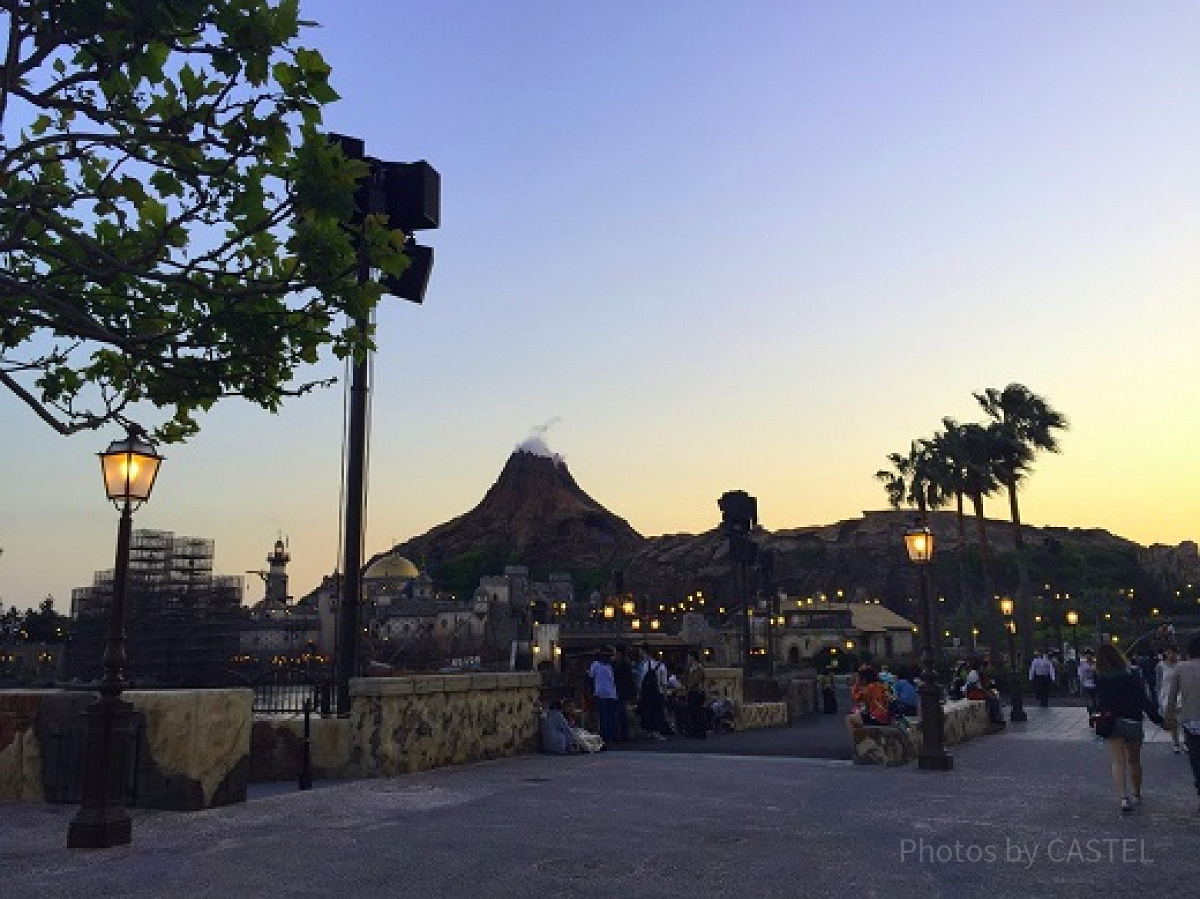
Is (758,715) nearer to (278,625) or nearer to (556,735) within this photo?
(556,735)

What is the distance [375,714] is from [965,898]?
7.96 metres

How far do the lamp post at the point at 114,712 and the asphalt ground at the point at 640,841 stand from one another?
0.20 metres

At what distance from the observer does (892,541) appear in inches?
6718

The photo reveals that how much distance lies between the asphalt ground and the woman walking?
394 mm

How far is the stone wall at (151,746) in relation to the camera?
30.1 feet

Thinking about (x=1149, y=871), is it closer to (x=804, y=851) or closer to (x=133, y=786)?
(x=804, y=851)

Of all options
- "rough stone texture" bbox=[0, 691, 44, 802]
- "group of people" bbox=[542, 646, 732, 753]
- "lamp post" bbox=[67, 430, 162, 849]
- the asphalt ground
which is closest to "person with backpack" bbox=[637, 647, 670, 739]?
"group of people" bbox=[542, 646, 732, 753]

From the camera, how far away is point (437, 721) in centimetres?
1263

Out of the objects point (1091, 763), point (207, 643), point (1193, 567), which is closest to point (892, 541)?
point (1193, 567)

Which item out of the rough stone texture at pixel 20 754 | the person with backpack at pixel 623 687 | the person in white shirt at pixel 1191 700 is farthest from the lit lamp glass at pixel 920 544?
the rough stone texture at pixel 20 754

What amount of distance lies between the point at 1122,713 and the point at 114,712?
9.43 metres

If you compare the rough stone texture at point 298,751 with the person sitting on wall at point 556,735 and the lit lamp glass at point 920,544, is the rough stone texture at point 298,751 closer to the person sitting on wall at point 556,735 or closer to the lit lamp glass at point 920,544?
the person sitting on wall at point 556,735

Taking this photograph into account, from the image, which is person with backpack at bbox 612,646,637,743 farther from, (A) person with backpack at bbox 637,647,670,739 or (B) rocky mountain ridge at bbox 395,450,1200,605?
(B) rocky mountain ridge at bbox 395,450,1200,605

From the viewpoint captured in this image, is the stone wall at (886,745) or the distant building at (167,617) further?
the distant building at (167,617)
